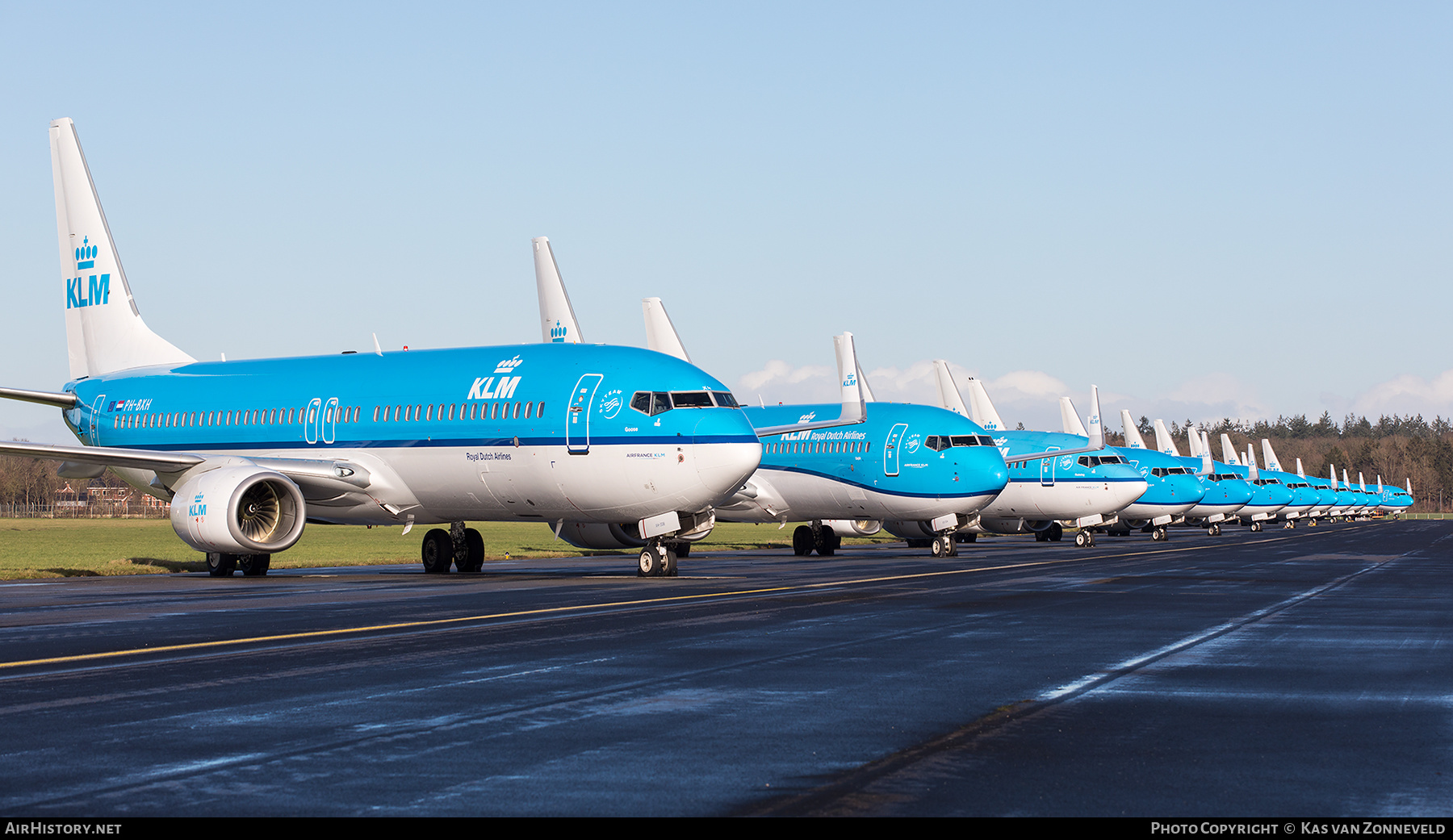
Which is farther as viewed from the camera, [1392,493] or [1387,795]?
[1392,493]

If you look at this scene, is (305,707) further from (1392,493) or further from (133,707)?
(1392,493)

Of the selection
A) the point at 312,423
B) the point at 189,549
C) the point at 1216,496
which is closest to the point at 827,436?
the point at 312,423

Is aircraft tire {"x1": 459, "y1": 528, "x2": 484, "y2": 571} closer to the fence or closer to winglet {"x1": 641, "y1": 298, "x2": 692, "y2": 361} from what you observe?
winglet {"x1": 641, "y1": 298, "x2": 692, "y2": 361}

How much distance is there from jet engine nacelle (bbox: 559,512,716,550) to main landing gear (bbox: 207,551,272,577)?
6459mm

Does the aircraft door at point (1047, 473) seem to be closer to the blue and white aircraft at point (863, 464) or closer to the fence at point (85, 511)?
the blue and white aircraft at point (863, 464)

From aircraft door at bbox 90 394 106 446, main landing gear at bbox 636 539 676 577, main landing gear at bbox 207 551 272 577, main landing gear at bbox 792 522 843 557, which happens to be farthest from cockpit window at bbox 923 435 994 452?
aircraft door at bbox 90 394 106 446

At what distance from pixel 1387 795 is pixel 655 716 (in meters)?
4.40

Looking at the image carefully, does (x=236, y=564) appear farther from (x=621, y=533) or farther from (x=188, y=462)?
(x=621, y=533)

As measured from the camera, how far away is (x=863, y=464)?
43.1 m

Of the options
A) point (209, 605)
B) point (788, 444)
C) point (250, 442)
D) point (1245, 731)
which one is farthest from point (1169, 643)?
point (788, 444)

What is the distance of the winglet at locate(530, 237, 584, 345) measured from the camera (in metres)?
42.8

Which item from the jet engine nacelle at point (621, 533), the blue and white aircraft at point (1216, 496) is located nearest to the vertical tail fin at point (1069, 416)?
the blue and white aircraft at point (1216, 496)

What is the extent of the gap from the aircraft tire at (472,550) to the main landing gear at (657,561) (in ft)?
20.7
